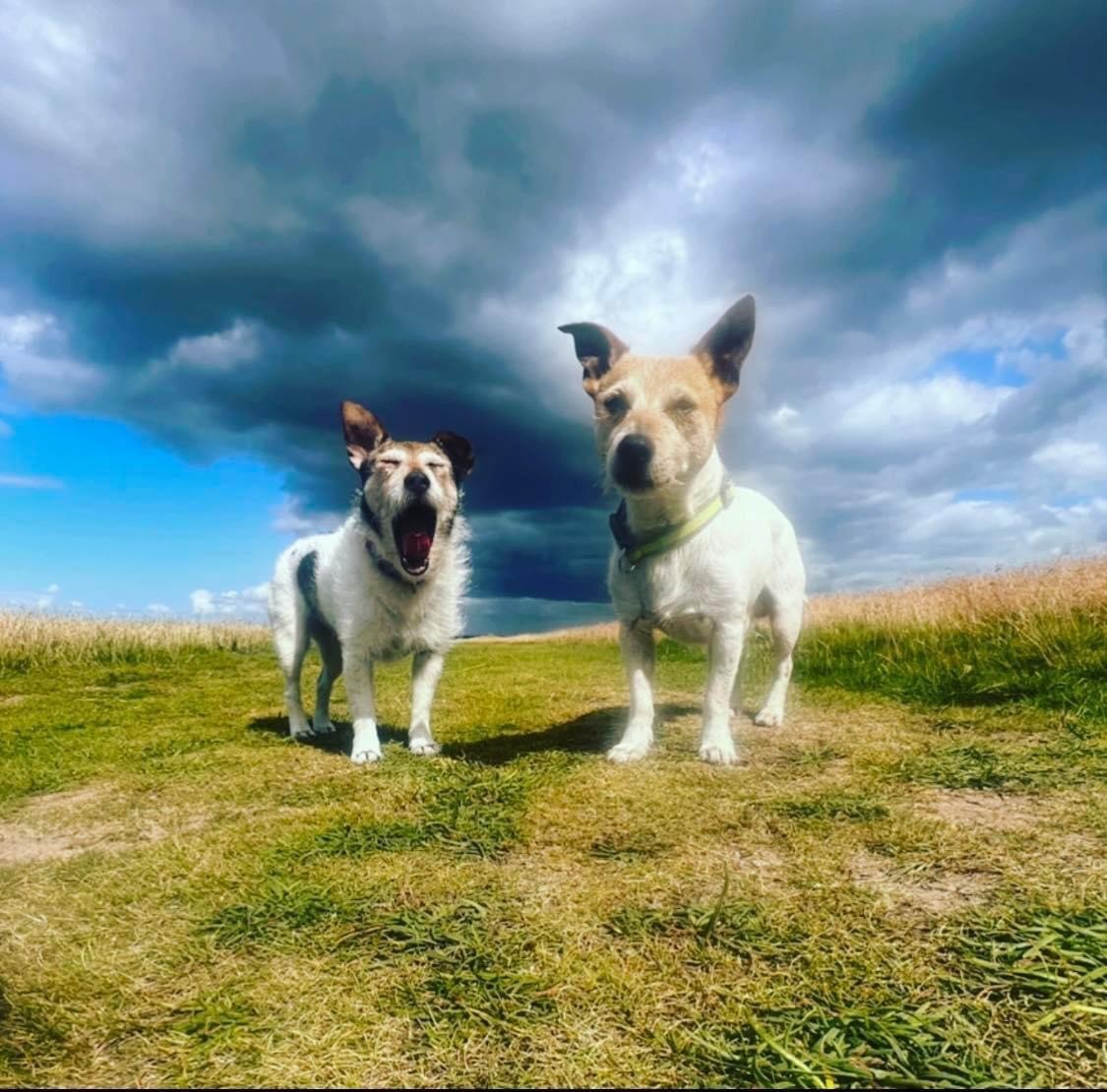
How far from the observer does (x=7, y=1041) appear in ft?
6.86

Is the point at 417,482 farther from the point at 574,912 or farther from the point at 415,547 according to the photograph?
the point at 574,912

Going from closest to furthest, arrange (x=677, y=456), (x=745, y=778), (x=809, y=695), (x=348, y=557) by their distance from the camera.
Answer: (x=745, y=778), (x=677, y=456), (x=348, y=557), (x=809, y=695)

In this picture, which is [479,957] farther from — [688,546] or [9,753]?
[9,753]

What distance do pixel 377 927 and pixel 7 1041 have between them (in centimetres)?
104

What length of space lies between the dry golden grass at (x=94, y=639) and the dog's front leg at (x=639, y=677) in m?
14.7

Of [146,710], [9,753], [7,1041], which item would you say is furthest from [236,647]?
[7,1041]

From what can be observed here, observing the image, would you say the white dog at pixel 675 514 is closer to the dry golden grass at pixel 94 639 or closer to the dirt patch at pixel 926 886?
the dirt patch at pixel 926 886

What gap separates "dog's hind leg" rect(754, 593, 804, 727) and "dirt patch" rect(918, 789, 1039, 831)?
2.39m

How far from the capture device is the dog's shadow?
5.46 meters

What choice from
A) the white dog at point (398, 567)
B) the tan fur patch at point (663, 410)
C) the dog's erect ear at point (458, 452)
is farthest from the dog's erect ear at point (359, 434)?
the tan fur patch at point (663, 410)

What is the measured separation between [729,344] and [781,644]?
2752 millimetres

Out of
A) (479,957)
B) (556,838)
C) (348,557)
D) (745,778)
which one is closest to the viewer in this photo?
(479,957)

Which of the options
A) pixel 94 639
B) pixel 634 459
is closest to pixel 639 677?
pixel 634 459

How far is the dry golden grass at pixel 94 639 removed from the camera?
15469 millimetres
